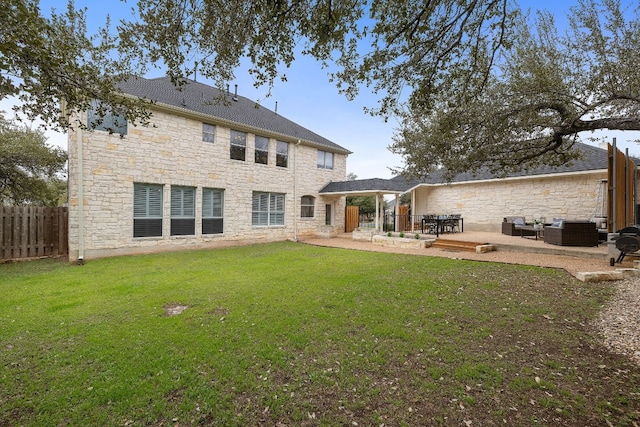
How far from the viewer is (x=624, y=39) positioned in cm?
512

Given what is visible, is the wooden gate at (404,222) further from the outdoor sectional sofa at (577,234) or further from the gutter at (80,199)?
the gutter at (80,199)

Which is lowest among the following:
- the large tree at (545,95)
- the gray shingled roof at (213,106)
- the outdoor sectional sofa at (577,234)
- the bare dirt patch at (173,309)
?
the bare dirt patch at (173,309)

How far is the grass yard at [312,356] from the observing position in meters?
2.44

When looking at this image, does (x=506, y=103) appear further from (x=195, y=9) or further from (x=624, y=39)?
(x=195, y=9)

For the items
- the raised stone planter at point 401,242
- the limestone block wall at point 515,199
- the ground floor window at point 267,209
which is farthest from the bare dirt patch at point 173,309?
the limestone block wall at point 515,199

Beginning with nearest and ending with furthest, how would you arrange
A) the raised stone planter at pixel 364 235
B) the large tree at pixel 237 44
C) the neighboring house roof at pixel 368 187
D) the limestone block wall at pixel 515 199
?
the large tree at pixel 237 44 → the limestone block wall at pixel 515 199 → the raised stone planter at pixel 364 235 → the neighboring house roof at pixel 368 187

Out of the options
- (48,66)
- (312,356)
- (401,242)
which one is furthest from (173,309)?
(401,242)

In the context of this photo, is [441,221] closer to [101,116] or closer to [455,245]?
[455,245]

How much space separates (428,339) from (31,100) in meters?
5.74

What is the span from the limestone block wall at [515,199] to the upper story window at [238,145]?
1263cm

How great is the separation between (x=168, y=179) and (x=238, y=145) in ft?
12.4

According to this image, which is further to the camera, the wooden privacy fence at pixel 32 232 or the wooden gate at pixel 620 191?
the wooden privacy fence at pixel 32 232

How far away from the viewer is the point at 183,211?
11.9 m

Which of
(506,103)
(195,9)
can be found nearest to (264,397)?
(195,9)
